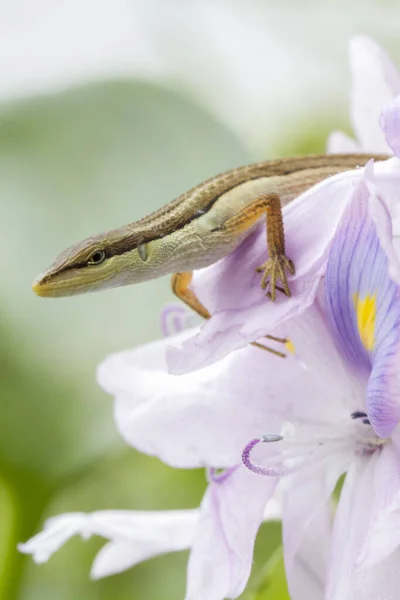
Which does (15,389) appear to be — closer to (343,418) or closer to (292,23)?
(343,418)

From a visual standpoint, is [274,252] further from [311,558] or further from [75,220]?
[75,220]

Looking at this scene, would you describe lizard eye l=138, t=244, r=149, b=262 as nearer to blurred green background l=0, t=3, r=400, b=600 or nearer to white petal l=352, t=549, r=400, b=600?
white petal l=352, t=549, r=400, b=600

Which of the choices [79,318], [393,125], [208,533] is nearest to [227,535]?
[208,533]

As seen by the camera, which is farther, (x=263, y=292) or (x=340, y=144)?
(x=340, y=144)

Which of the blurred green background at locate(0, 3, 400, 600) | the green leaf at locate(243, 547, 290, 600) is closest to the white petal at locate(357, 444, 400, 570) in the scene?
the green leaf at locate(243, 547, 290, 600)

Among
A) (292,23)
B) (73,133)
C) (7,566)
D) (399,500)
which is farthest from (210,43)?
(399,500)

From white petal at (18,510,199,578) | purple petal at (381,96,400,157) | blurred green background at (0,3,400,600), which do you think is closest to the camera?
purple petal at (381,96,400,157)

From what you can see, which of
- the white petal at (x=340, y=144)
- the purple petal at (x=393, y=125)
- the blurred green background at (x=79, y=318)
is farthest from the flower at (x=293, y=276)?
the blurred green background at (x=79, y=318)
